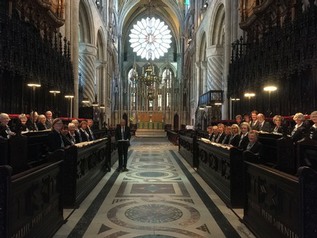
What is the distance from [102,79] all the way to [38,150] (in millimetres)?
21270

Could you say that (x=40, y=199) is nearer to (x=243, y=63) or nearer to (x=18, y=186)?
(x=18, y=186)

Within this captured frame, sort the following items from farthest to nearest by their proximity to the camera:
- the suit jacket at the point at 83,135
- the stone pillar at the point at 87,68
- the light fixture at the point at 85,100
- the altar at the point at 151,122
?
the altar at the point at 151,122 → the stone pillar at the point at 87,68 → the light fixture at the point at 85,100 → the suit jacket at the point at 83,135

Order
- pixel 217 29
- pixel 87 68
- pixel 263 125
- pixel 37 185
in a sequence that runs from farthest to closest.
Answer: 1. pixel 217 29
2. pixel 87 68
3. pixel 263 125
4. pixel 37 185

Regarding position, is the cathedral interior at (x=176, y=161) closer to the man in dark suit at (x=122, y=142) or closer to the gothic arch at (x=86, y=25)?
the gothic arch at (x=86, y=25)

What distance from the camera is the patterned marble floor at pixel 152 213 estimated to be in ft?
14.2

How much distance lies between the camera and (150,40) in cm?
4491

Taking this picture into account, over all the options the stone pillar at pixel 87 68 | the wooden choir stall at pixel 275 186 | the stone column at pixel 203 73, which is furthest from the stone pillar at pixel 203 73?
the wooden choir stall at pixel 275 186

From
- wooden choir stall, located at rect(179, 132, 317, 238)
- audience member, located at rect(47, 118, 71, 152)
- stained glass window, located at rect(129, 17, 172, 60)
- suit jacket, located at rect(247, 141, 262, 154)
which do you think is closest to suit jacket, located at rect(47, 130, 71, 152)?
audience member, located at rect(47, 118, 71, 152)

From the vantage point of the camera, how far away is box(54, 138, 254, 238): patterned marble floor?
432cm

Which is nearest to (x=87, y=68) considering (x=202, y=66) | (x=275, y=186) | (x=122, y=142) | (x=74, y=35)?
(x=74, y=35)

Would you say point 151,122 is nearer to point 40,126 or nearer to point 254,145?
point 40,126

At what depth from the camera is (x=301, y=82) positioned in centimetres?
966

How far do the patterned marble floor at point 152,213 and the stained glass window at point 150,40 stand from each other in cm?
3856

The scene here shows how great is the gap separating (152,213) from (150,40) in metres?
41.6
